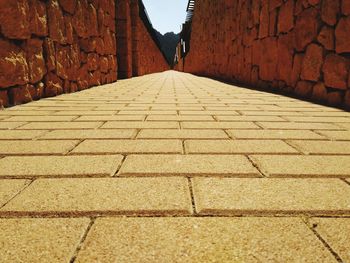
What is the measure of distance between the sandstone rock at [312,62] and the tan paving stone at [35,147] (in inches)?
108

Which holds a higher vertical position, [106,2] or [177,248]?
[106,2]

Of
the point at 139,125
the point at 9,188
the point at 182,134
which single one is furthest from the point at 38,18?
the point at 9,188

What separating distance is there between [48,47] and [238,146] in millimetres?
2761

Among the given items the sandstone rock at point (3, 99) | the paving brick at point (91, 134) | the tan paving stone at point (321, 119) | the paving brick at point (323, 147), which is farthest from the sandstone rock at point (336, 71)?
the sandstone rock at point (3, 99)

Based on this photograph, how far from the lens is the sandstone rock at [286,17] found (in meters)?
3.77

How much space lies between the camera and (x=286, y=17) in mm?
3904

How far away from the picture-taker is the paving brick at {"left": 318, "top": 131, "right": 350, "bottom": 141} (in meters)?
1.76

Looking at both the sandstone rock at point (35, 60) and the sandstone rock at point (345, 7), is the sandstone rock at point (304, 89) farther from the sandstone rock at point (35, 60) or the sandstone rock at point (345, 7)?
the sandstone rock at point (35, 60)

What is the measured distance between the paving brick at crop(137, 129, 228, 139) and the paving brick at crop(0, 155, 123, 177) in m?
0.43

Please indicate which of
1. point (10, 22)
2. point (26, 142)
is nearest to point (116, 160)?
point (26, 142)

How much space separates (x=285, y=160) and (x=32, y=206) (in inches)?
43.2

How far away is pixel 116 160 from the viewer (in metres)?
1.36

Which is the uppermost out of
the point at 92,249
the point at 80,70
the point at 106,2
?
the point at 106,2

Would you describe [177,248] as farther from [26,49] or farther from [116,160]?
[26,49]
